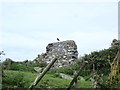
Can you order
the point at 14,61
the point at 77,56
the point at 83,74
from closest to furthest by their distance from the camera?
1. the point at 83,74
2. the point at 14,61
3. the point at 77,56

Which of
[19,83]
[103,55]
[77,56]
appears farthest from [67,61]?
[19,83]

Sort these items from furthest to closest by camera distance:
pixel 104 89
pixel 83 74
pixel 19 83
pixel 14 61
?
pixel 14 61, pixel 83 74, pixel 19 83, pixel 104 89

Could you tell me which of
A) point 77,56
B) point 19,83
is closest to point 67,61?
point 77,56

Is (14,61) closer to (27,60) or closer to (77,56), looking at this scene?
(27,60)

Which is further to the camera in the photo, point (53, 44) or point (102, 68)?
point (53, 44)

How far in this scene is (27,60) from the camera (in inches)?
480

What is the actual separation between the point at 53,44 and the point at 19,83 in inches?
235

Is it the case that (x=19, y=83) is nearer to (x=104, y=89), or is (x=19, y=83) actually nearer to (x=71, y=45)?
(x=104, y=89)

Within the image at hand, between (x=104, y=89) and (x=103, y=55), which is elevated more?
(x=103, y=55)

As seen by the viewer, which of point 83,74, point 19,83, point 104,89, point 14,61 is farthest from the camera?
point 14,61

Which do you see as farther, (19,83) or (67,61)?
(67,61)

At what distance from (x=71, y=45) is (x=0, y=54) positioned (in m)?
6.36

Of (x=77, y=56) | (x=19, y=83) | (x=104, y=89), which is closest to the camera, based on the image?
(x=104, y=89)

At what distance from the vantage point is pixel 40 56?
11781mm
